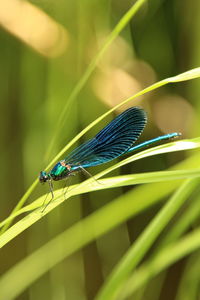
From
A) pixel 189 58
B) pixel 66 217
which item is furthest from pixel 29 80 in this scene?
pixel 189 58

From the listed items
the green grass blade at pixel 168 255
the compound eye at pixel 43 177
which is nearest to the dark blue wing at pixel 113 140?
the compound eye at pixel 43 177

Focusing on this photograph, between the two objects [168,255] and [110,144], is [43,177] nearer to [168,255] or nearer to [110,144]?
[110,144]

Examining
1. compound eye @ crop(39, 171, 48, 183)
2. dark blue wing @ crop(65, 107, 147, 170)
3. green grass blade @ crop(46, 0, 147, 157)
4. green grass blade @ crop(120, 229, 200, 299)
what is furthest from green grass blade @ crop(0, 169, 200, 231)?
green grass blade @ crop(120, 229, 200, 299)

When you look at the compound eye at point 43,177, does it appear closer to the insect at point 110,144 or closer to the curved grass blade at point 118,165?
the insect at point 110,144

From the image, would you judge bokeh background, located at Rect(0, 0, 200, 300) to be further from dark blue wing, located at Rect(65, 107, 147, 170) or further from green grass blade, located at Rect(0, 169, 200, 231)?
green grass blade, located at Rect(0, 169, 200, 231)

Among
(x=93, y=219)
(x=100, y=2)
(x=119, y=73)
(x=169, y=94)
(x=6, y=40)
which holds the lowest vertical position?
(x=93, y=219)

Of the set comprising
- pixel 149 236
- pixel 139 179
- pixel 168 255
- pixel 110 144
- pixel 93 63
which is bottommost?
pixel 168 255

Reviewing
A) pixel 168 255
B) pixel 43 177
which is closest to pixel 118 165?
pixel 43 177

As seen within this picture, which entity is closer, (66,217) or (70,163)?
(70,163)

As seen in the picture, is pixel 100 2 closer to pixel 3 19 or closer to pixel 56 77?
pixel 56 77
